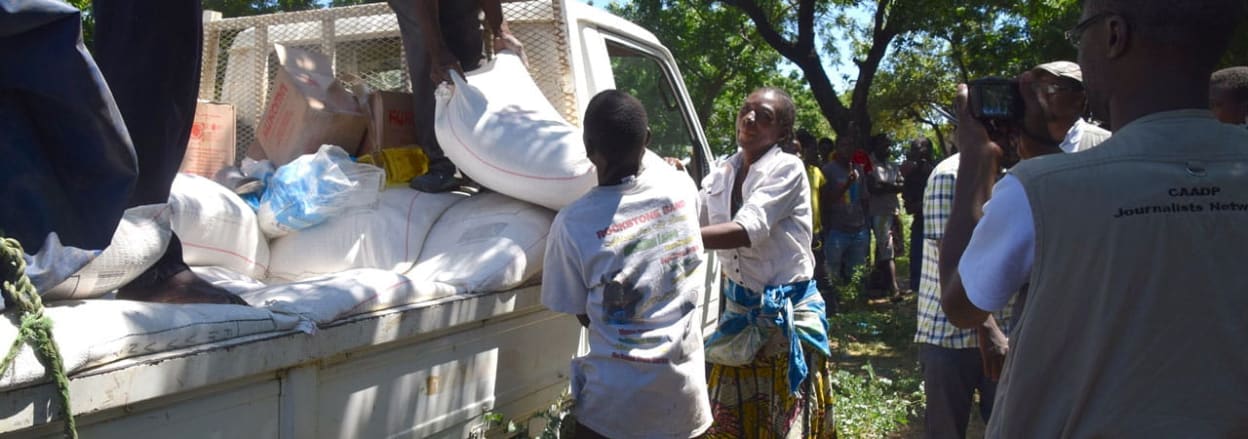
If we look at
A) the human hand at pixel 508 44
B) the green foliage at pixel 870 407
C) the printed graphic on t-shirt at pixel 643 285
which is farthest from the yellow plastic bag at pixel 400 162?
the green foliage at pixel 870 407

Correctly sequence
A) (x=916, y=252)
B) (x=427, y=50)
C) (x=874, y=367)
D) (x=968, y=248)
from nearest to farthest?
(x=968, y=248)
(x=427, y=50)
(x=874, y=367)
(x=916, y=252)

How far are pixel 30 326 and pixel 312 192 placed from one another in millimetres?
1484

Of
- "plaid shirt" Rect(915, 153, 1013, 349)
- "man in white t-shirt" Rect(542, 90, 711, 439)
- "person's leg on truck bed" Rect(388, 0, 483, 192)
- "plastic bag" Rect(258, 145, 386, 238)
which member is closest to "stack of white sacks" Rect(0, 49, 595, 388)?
"plastic bag" Rect(258, 145, 386, 238)

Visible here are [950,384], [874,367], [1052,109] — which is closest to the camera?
[1052,109]

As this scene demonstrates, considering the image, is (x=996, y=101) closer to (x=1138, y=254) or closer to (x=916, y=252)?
(x=1138, y=254)

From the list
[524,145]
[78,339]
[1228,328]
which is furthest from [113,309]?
[1228,328]

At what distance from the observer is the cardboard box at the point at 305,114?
3320mm

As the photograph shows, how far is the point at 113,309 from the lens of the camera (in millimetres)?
1646

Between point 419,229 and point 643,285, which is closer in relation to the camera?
point 643,285

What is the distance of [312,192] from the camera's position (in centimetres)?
286

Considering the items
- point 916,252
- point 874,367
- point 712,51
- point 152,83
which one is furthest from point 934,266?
point 712,51

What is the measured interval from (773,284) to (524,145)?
0.93 metres

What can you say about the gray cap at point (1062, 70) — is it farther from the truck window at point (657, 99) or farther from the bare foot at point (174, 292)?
the truck window at point (657, 99)

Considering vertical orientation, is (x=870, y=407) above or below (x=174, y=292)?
below
